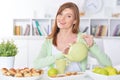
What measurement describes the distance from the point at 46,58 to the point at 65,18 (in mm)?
338

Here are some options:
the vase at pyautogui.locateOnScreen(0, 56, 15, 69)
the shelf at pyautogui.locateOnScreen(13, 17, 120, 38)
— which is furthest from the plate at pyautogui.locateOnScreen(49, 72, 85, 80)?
the shelf at pyautogui.locateOnScreen(13, 17, 120, 38)

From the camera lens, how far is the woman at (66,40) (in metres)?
2.02

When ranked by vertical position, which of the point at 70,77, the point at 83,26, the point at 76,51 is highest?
the point at 83,26

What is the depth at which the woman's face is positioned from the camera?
2.06 m

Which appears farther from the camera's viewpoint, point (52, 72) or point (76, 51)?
point (76, 51)

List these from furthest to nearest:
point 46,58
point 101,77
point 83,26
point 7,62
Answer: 1. point 83,26
2. point 46,58
3. point 7,62
4. point 101,77

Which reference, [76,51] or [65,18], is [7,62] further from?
[65,18]

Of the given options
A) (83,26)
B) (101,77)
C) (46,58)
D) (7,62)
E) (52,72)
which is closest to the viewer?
(101,77)

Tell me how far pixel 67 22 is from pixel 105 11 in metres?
2.45

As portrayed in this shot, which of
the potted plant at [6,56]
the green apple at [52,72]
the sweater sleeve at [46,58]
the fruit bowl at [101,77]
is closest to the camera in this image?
the fruit bowl at [101,77]

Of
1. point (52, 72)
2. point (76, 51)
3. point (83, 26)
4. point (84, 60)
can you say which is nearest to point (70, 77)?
point (52, 72)

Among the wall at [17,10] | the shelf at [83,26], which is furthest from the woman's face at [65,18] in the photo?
the wall at [17,10]

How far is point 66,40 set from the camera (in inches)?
83.7

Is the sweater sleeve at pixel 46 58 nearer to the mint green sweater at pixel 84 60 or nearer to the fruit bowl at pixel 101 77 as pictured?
the mint green sweater at pixel 84 60
